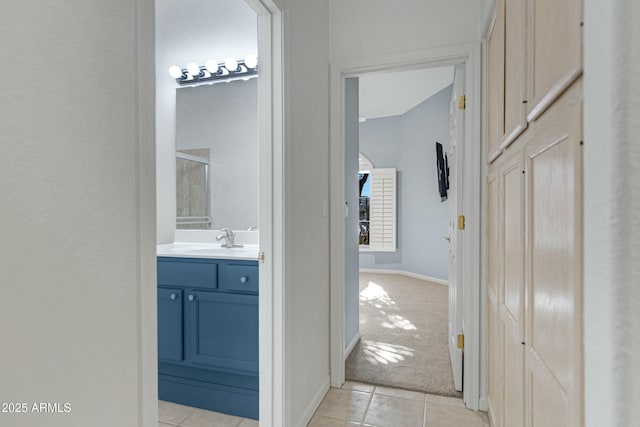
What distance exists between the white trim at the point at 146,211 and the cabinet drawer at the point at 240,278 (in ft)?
3.40

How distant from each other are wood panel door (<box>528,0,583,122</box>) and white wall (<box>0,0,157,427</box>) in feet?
3.13

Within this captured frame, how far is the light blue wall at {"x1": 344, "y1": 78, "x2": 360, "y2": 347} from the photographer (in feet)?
8.85

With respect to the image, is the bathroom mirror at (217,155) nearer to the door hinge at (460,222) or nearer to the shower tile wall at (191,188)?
the shower tile wall at (191,188)

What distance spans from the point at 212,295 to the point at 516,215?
1.63m

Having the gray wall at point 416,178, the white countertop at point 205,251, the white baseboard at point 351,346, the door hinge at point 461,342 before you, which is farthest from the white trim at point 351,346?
the gray wall at point 416,178

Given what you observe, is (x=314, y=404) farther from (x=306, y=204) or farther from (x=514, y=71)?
(x=514, y=71)

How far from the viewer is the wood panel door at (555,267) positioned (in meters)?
0.67

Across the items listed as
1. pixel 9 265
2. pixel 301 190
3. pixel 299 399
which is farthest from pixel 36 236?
pixel 299 399

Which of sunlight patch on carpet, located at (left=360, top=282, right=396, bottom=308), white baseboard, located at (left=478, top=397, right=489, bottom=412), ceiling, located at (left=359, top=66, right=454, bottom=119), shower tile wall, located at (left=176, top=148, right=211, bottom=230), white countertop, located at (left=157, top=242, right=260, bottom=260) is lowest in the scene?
sunlight patch on carpet, located at (left=360, top=282, right=396, bottom=308)

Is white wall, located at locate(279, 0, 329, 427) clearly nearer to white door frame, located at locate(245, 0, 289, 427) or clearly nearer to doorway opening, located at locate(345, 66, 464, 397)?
white door frame, located at locate(245, 0, 289, 427)

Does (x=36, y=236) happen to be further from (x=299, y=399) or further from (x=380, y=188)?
(x=380, y=188)

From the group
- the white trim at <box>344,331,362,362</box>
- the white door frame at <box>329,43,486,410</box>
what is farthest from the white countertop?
the white trim at <box>344,331,362,362</box>

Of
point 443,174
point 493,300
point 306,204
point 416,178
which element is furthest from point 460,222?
point 416,178

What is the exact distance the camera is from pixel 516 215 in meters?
1.20
